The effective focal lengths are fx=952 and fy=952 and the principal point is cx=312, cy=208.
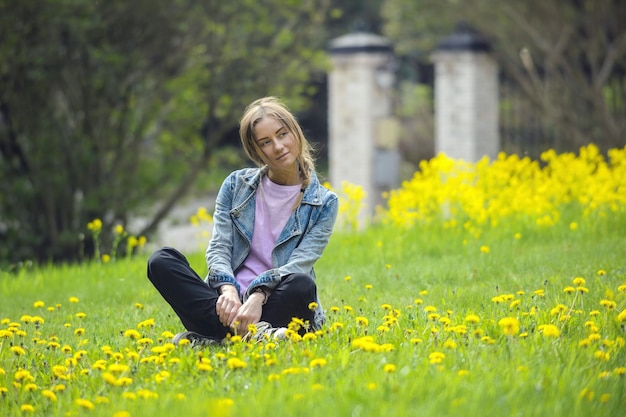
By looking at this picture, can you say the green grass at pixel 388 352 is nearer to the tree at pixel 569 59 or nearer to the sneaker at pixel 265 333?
the sneaker at pixel 265 333

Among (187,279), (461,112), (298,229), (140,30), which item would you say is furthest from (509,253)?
(461,112)

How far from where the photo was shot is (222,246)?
4.18m

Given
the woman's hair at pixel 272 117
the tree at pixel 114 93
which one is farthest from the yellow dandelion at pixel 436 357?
the tree at pixel 114 93

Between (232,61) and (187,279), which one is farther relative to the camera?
(232,61)

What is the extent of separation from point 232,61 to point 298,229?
268 inches

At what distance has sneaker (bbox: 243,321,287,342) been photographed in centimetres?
367

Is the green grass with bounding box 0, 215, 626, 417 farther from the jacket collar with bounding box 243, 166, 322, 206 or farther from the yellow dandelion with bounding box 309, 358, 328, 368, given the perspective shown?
the jacket collar with bounding box 243, 166, 322, 206

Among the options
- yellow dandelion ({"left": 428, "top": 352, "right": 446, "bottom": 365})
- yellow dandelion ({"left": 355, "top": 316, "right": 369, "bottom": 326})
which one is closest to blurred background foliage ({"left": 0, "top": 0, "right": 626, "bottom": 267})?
yellow dandelion ({"left": 355, "top": 316, "right": 369, "bottom": 326})

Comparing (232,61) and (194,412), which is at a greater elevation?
(232,61)

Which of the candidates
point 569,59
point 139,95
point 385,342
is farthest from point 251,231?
point 569,59

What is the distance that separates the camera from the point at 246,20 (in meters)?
10.6

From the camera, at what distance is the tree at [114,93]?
9305 millimetres

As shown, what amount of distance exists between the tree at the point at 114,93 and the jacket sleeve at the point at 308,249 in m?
5.37

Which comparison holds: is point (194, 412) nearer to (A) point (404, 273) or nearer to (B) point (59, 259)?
(A) point (404, 273)
